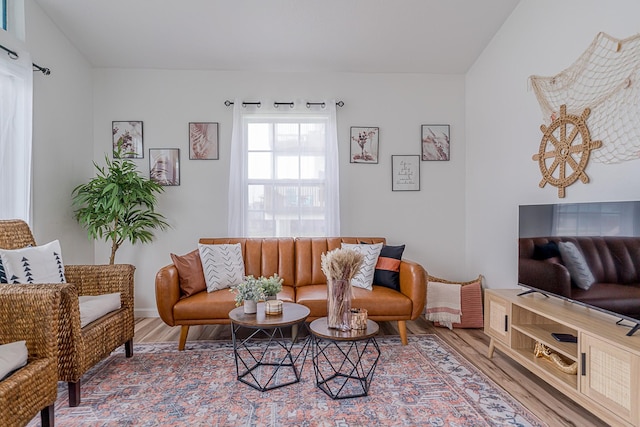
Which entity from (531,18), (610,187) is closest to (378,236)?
(610,187)

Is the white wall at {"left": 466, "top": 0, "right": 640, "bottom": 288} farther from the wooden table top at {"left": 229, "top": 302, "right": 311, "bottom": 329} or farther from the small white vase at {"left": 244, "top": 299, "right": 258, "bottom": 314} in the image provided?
the small white vase at {"left": 244, "top": 299, "right": 258, "bottom": 314}

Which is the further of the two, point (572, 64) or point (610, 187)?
point (572, 64)

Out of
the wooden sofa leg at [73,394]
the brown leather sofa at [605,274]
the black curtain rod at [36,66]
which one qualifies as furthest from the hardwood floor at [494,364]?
the black curtain rod at [36,66]

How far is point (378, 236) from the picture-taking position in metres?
3.85

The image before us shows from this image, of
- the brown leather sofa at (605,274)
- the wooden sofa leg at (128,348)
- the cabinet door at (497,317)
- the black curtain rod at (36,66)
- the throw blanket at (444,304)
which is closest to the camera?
the brown leather sofa at (605,274)

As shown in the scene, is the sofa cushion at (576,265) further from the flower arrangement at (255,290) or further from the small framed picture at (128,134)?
the small framed picture at (128,134)

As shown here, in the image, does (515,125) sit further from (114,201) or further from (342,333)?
(114,201)

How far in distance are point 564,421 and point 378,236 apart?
7.47 ft

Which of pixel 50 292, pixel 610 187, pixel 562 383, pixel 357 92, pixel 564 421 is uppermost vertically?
pixel 357 92

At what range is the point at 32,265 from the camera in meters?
2.11

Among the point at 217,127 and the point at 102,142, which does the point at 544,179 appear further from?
the point at 102,142

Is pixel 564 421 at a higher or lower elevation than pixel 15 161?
lower

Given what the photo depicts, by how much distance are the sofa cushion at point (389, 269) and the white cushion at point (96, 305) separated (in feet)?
6.84

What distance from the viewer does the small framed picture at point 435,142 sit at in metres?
3.87
